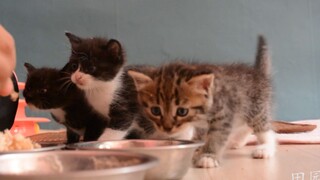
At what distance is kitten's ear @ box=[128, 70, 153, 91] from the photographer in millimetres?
1297

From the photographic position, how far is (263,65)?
1687 millimetres

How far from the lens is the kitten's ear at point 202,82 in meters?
1.22

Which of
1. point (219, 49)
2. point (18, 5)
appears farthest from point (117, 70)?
point (219, 49)

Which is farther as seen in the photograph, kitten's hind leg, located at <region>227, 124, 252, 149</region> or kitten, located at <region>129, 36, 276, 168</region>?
kitten's hind leg, located at <region>227, 124, 252, 149</region>

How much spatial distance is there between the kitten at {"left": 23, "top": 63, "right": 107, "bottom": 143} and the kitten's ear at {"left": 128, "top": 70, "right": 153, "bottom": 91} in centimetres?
15

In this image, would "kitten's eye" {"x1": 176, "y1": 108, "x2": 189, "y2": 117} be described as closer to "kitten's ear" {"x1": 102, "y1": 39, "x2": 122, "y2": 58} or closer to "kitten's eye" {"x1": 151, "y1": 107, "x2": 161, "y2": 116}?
"kitten's eye" {"x1": 151, "y1": 107, "x2": 161, "y2": 116}

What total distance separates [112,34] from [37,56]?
14.8 inches

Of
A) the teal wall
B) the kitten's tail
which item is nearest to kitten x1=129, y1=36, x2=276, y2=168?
the kitten's tail

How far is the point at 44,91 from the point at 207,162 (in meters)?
0.52

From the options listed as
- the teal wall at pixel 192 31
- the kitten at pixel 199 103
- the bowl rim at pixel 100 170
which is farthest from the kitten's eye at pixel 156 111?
the teal wall at pixel 192 31

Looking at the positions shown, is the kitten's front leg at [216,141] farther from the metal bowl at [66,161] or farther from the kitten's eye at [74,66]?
the metal bowl at [66,161]

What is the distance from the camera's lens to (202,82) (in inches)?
48.4

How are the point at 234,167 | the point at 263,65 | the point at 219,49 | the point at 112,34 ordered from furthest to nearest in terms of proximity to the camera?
1. the point at 219,49
2. the point at 112,34
3. the point at 263,65
4. the point at 234,167

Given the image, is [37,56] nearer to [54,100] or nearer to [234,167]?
[54,100]
